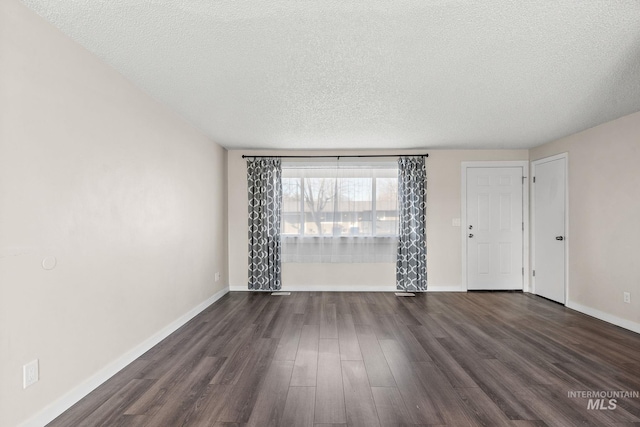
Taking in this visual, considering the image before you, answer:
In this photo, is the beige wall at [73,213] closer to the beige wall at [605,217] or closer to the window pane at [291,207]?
the window pane at [291,207]

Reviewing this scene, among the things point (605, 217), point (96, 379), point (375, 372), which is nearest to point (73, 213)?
point (96, 379)

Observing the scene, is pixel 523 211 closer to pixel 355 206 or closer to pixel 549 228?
pixel 549 228

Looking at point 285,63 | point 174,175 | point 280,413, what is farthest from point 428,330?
point 174,175

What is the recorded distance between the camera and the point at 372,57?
7.11 feet

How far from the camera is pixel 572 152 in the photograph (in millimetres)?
4062

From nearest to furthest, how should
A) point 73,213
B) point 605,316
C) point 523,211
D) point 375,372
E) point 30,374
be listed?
point 30,374 → point 73,213 → point 375,372 → point 605,316 → point 523,211

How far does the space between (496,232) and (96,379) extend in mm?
5518

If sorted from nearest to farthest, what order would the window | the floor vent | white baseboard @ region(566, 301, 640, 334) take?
1. white baseboard @ region(566, 301, 640, 334)
2. the floor vent
3. the window

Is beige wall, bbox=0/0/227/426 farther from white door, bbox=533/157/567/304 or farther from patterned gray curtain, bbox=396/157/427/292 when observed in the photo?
white door, bbox=533/157/567/304

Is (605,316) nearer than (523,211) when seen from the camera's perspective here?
Yes

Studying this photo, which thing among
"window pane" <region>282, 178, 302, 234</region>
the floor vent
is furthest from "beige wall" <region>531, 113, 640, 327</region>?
"window pane" <region>282, 178, 302, 234</region>

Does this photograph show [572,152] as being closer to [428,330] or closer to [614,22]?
[614,22]

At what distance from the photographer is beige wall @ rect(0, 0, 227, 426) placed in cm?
161

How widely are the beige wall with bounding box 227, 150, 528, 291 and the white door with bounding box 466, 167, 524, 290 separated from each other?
0.77ft
